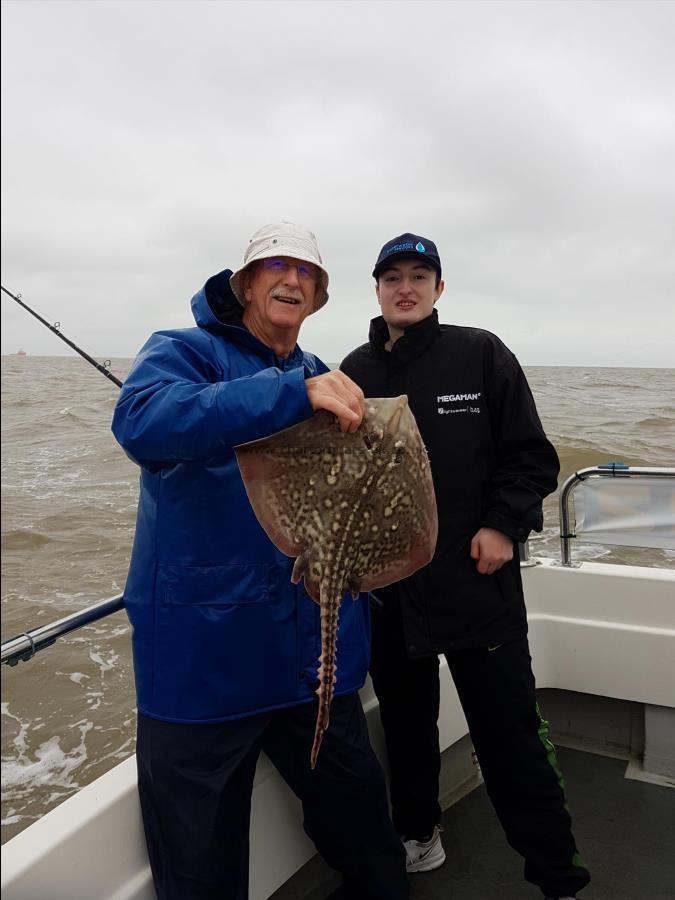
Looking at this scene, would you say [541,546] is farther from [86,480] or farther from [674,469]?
[86,480]

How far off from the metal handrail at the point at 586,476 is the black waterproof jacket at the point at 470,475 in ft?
3.61

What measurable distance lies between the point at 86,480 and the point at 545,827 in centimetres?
1098

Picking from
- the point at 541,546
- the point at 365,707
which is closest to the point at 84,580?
the point at 541,546

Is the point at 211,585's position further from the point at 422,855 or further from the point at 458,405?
the point at 422,855

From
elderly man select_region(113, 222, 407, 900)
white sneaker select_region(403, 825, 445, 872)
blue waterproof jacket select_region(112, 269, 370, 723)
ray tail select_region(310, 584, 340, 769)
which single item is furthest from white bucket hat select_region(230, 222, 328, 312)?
white sneaker select_region(403, 825, 445, 872)

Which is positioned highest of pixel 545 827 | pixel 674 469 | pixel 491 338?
pixel 491 338

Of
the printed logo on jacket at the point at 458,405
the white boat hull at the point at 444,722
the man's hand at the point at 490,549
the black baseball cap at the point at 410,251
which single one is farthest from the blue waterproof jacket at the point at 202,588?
the black baseball cap at the point at 410,251

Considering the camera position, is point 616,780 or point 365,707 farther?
point 616,780

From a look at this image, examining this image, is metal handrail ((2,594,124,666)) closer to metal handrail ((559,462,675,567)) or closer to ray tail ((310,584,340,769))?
ray tail ((310,584,340,769))

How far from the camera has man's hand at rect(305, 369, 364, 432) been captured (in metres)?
1.68

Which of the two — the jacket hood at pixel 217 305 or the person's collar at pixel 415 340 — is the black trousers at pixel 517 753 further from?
the jacket hood at pixel 217 305

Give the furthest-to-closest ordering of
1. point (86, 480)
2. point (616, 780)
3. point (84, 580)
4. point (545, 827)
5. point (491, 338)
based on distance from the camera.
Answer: point (86, 480) < point (84, 580) < point (616, 780) < point (491, 338) < point (545, 827)

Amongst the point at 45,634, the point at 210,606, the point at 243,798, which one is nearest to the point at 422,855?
the point at 243,798

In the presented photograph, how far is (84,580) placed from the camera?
7902mm
